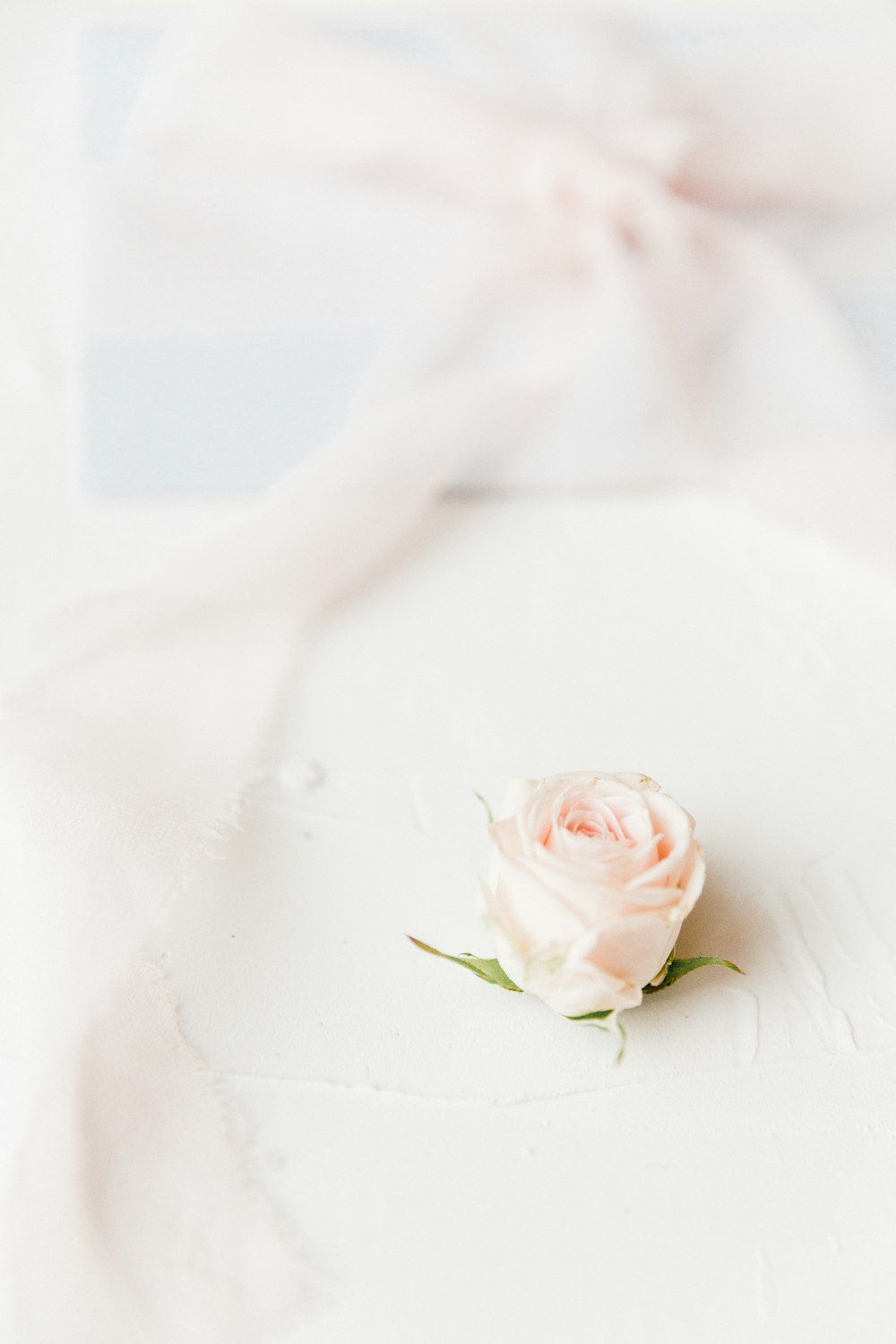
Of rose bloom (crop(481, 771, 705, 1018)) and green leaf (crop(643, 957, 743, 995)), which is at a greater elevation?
rose bloom (crop(481, 771, 705, 1018))

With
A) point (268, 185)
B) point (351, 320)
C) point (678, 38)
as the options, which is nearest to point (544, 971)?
point (351, 320)

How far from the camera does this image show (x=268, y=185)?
39.5 inches

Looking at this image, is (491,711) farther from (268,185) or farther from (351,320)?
A: (268,185)

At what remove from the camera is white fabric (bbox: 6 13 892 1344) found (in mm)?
533

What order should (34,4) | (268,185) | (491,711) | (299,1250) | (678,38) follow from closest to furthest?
(299,1250), (491,711), (268,185), (678,38), (34,4)

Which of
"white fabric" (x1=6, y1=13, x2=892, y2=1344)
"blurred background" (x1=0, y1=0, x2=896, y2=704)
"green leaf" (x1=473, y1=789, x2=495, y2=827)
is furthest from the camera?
"blurred background" (x1=0, y1=0, x2=896, y2=704)

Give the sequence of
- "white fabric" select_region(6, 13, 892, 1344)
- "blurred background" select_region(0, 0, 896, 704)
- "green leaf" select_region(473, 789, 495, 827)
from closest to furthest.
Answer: "white fabric" select_region(6, 13, 892, 1344)
"green leaf" select_region(473, 789, 495, 827)
"blurred background" select_region(0, 0, 896, 704)

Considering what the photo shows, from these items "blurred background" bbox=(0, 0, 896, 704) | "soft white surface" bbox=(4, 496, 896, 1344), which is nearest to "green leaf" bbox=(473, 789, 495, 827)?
"soft white surface" bbox=(4, 496, 896, 1344)

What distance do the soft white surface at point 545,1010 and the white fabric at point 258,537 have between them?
0.09 ft

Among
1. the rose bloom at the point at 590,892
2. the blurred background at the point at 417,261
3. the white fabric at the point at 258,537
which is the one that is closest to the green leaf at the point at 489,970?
the rose bloom at the point at 590,892

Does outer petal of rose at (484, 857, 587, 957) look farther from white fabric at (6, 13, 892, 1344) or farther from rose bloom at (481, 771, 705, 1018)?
white fabric at (6, 13, 892, 1344)

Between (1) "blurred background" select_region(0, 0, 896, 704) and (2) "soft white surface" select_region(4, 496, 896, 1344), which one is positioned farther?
(1) "blurred background" select_region(0, 0, 896, 704)

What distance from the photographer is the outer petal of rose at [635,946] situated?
21.4 inches

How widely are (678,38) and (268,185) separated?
38 cm
